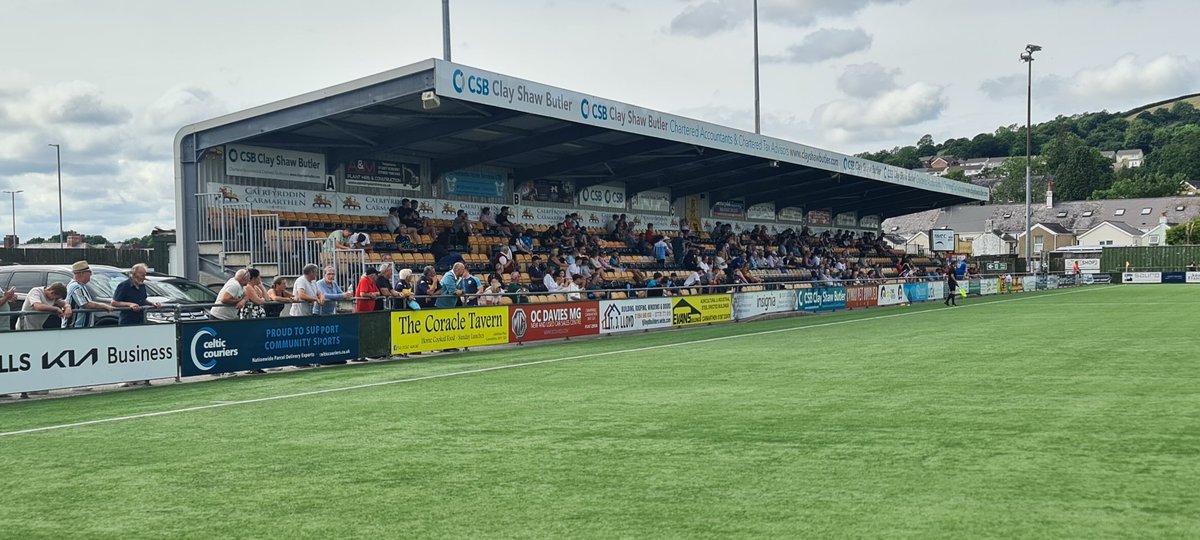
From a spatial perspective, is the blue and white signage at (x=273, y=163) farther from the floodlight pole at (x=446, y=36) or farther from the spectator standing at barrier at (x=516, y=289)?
the spectator standing at barrier at (x=516, y=289)

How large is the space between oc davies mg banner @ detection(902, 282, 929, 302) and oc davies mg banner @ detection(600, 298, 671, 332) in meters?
16.0

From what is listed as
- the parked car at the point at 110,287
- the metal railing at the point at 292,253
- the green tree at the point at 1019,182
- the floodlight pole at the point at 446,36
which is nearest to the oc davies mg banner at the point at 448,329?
the parked car at the point at 110,287

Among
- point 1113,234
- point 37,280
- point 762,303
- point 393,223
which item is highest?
point 1113,234

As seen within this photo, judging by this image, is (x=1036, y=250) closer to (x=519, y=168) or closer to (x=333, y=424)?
(x=519, y=168)

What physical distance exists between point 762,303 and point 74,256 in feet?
78.9

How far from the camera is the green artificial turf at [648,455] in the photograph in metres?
5.48

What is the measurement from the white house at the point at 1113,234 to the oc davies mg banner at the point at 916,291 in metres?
74.4

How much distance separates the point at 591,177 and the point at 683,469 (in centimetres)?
2774

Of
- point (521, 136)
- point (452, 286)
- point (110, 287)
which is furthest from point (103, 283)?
point (521, 136)

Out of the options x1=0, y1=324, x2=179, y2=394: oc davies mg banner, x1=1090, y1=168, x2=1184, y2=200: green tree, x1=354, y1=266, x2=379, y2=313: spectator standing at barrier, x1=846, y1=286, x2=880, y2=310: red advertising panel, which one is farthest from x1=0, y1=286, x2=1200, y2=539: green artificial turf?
x1=1090, y1=168, x2=1184, y2=200: green tree

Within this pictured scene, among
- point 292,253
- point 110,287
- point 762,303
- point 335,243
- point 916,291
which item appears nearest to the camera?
point 110,287

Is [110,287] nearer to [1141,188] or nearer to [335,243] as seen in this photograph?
[335,243]

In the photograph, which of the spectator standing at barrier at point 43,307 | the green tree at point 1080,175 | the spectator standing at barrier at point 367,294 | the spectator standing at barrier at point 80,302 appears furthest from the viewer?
the green tree at point 1080,175

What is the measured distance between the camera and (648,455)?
7.42 metres
